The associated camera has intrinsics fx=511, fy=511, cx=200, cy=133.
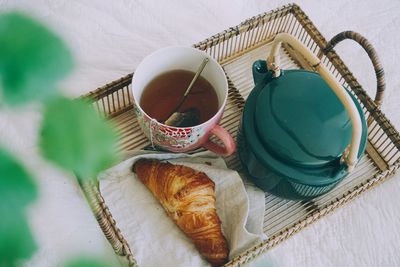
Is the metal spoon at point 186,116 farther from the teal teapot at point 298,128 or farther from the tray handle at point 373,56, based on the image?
the tray handle at point 373,56

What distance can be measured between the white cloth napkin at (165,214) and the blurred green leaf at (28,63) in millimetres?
151

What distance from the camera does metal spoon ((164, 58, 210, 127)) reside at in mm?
509

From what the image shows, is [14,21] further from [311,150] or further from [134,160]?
[311,150]

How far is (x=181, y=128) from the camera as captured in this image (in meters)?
0.47

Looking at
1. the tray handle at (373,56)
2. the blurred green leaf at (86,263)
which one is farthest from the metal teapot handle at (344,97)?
the blurred green leaf at (86,263)

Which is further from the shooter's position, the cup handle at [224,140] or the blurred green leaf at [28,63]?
the blurred green leaf at [28,63]

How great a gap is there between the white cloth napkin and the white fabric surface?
47mm

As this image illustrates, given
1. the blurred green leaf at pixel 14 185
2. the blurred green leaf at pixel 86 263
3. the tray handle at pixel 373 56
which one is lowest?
the blurred green leaf at pixel 86 263

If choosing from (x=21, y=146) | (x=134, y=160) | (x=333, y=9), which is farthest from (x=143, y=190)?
(x=333, y=9)

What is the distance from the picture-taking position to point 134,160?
53 cm

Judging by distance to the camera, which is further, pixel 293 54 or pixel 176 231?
pixel 293 54

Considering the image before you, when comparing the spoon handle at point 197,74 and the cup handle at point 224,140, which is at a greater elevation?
the spoon handle at point 197,74

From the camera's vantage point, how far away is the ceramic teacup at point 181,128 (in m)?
0.48

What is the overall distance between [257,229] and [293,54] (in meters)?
0.23
